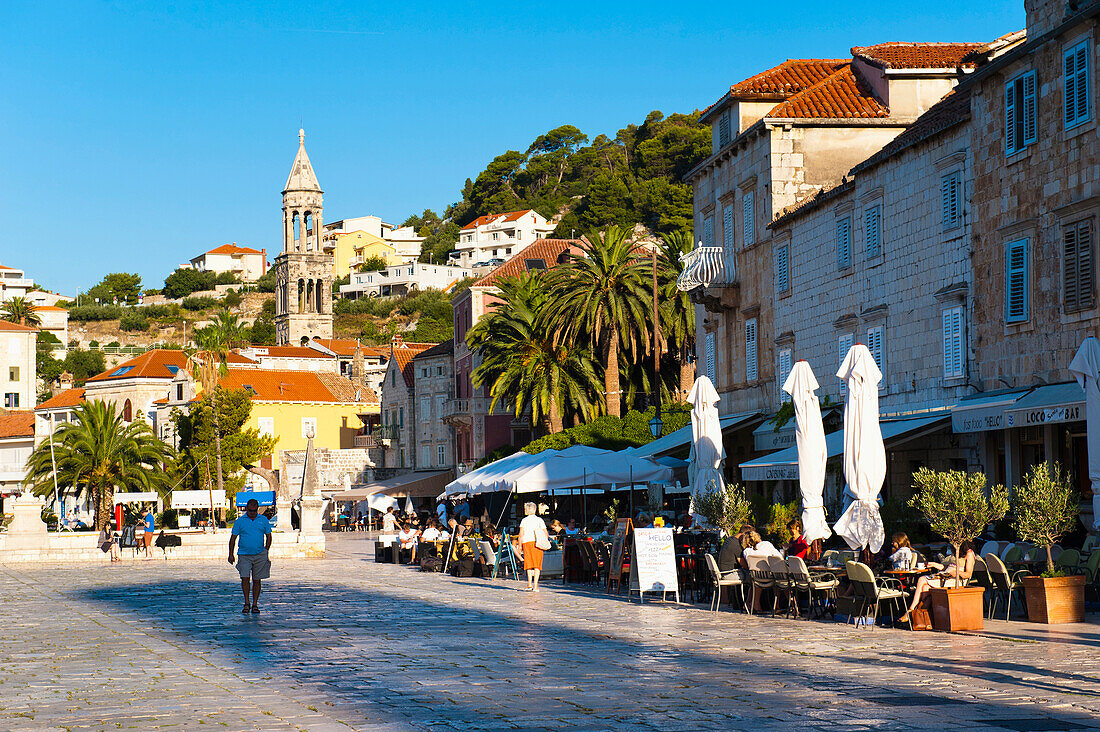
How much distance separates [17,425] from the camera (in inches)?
4301

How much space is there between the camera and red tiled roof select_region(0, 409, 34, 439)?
10806 cm

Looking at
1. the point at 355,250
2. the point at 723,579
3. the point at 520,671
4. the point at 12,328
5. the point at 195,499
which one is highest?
the point at 355,250

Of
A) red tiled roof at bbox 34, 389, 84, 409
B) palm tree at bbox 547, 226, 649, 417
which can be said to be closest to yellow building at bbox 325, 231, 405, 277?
red tiled roof at bbox 34, 389, 84, 409

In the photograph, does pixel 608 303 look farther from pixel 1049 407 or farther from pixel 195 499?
pixel 1049 407

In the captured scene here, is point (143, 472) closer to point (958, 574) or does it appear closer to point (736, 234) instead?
point (736, 234)

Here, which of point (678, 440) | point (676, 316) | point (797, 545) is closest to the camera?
point (797, 545)

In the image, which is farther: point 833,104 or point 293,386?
point 293,386

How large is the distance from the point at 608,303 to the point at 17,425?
242 feet

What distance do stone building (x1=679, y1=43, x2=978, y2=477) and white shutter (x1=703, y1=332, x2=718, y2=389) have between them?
6cm

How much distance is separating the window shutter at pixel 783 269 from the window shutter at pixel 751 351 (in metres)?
2.08

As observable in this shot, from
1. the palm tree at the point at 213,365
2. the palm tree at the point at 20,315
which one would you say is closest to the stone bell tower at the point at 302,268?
the palm tree at the point at 20,315

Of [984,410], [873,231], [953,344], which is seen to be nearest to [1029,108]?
[953,344]

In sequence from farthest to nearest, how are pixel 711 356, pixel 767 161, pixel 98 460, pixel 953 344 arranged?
pixel 98 460 < pixel 711 356 < pixel 767 161 < pixel 953 344

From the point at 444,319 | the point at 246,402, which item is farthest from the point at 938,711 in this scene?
the point at 444,319
